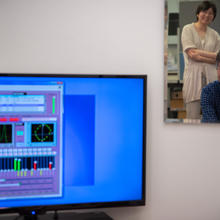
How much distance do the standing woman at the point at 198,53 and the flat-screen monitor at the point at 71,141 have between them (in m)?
0.31

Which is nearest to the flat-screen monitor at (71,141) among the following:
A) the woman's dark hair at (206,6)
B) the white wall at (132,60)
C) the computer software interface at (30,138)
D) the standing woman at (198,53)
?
the computer software interface at (30,138)

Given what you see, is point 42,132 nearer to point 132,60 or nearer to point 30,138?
point 30,138

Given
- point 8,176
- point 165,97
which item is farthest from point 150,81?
point 8,176

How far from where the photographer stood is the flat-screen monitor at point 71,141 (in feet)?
4.53

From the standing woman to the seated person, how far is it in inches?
1.1

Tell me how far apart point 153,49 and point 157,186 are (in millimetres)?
799

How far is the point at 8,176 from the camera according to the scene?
1.38 meters

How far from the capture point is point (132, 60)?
1.61 m

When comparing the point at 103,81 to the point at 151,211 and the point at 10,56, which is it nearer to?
the point at 10,56

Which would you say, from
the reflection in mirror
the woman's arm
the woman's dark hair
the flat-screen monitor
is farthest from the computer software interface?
the woman's dark hair

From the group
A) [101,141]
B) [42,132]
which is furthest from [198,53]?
[42,132]

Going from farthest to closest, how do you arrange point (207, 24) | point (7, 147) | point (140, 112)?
1. point (207, 24)
2. point (140, 112)
3. point (7, 147)

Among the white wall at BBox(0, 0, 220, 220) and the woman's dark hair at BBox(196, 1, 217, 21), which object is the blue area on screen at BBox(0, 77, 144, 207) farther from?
the woman's dark hair at BBox(196, 1, 217, 21)

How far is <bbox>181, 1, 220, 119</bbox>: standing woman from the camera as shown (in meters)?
1.59
